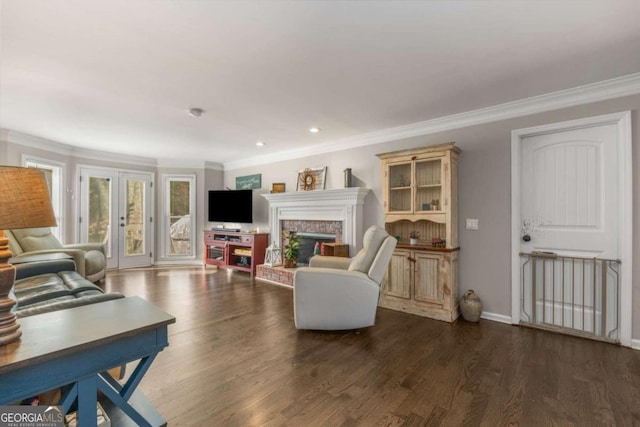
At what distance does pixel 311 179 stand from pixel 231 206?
6.92 feet

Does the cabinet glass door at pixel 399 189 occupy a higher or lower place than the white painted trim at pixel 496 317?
higher

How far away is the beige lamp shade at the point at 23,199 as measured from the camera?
40.3 inches

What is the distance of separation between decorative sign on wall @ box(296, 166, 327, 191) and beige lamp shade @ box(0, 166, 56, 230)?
381cm

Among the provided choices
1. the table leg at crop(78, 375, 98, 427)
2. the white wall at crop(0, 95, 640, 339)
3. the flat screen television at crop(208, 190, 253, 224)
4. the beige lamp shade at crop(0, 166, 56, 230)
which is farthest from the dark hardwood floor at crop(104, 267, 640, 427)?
the flat screen television at crop(208, 190, 253, 224)

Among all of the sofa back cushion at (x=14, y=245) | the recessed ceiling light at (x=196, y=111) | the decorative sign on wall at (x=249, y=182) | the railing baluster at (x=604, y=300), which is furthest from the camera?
the decorative sign on wall at (x=249, y=182)

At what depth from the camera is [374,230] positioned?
9.98ft

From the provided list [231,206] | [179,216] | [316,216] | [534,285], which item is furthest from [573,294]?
[179,216]

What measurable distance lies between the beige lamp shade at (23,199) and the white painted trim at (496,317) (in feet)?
12.4

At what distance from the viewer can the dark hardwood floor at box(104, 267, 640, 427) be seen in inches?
66.6

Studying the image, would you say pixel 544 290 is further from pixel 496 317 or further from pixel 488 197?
pixel 488 197

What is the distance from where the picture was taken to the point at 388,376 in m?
2.09

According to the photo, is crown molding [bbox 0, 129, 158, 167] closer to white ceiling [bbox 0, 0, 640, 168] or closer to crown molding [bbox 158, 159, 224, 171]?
crown molding [bbox 158, 159, 224, 171]

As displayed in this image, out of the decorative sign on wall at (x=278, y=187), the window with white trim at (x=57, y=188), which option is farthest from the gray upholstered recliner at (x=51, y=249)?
the decorative sign on wall at (x=278, y=187)

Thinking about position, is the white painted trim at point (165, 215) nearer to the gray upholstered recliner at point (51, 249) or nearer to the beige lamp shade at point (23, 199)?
the gray upholstered recliner at point (51, 249)
